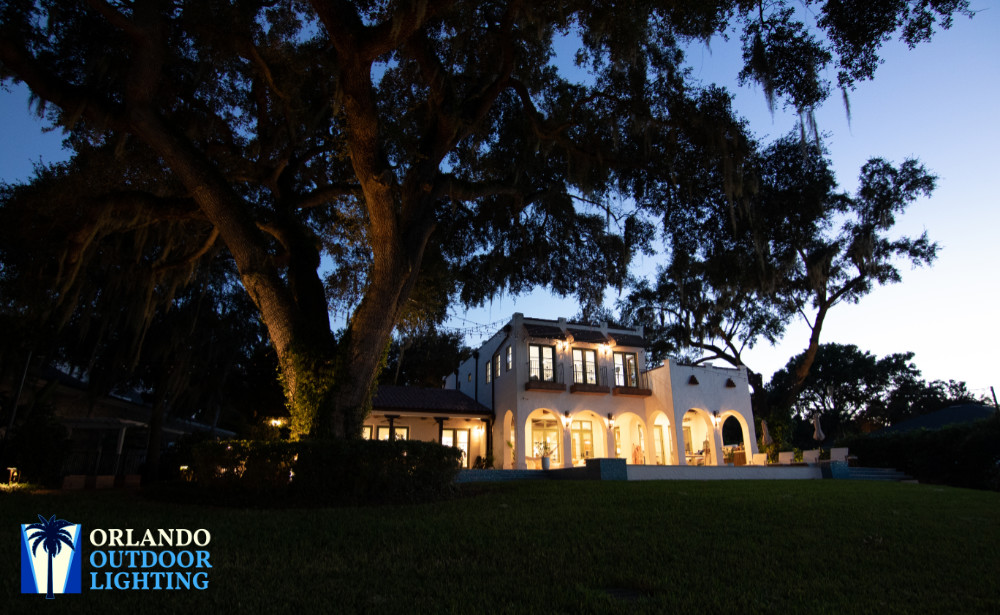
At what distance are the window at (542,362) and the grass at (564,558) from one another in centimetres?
1141

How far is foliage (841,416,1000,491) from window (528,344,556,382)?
1068 centimetres

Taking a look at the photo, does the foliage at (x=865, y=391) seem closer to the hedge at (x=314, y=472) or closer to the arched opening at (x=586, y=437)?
the arched opening at (x=586, y=437)

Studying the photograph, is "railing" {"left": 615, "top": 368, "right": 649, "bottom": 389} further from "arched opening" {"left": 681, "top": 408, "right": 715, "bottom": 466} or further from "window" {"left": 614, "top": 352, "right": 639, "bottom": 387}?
"arched opening" {"left": 681, "top": 408, "right": 715, "bottom": 466}

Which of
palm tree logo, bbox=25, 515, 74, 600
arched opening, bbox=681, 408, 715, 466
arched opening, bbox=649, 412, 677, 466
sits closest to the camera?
palm tree logo, bbox=25, 515, 74, 600

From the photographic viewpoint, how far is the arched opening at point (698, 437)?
19.2 m

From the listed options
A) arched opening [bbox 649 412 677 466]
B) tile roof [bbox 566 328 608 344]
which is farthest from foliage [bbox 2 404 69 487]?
arched opening [bbox 649 412 677 466]

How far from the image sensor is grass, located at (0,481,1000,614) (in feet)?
9.61

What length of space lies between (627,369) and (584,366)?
1685 mm

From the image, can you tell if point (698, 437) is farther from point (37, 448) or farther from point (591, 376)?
point (37, 448)

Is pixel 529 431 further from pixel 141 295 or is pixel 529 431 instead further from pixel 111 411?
pixel 111 411

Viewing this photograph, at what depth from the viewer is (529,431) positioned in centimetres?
2028

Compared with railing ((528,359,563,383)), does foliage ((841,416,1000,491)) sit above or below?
below

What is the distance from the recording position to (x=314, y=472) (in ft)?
23.4

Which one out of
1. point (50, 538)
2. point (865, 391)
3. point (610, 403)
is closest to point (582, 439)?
point (610, 403)
